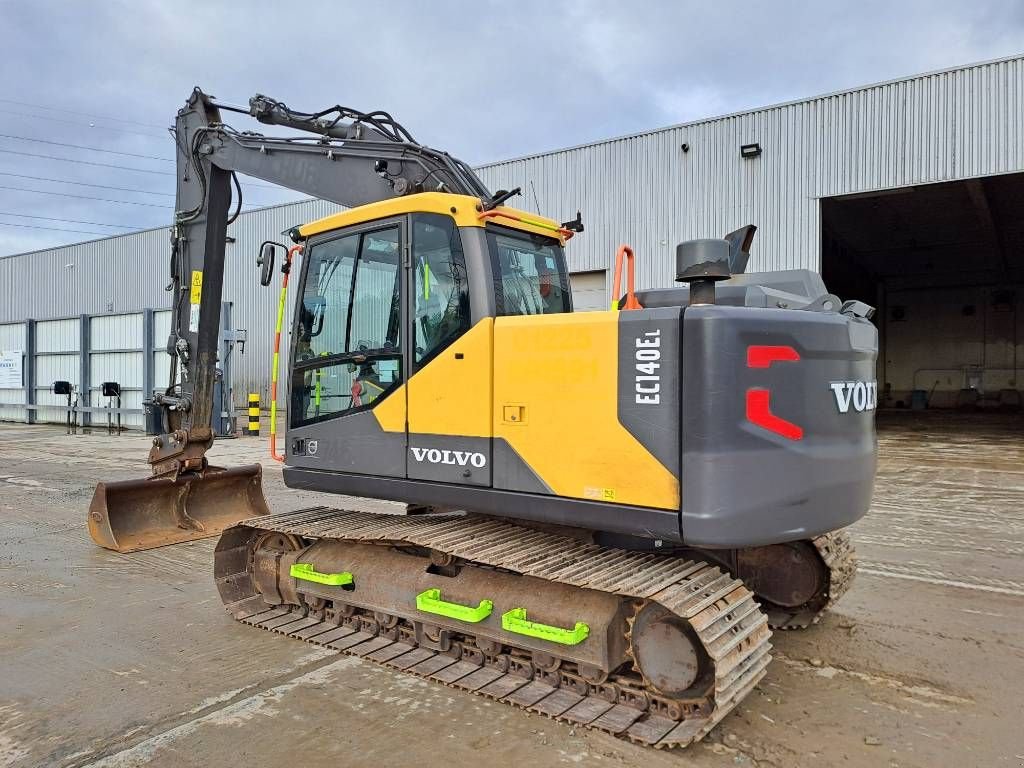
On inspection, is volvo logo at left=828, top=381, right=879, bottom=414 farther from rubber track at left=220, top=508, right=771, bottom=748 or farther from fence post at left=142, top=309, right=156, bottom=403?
fence post at left=142, top=309, right=156, bottom=403

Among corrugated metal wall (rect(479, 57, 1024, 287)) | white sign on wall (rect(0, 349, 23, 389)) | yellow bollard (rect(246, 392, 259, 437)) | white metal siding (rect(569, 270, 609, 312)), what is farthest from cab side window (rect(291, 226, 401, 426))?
white sign on wall (rect(0, 349, 23, 389))

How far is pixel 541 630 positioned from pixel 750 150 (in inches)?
597

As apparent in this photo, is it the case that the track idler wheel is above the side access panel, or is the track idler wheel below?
below

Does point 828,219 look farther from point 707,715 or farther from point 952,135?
point 707,715

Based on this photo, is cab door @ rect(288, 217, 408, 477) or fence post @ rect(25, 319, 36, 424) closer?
cab door @ rect(288, 217, 408, 477)

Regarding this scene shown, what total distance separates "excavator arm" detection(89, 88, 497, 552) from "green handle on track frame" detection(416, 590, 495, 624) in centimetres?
303

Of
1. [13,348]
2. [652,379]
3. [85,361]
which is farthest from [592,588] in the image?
[13,348]

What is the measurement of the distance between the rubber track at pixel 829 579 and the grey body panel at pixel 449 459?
2.10 meters

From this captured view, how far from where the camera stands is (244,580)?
5.25 metres

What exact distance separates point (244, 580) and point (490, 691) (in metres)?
2.33

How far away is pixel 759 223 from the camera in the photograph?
16.7 m

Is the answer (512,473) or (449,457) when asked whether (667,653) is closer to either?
(512,473)

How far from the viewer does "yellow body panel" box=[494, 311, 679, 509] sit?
11.3 ft

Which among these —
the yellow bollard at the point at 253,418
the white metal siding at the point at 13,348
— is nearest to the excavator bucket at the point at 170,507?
the yellow bollard at the point at 253,418
